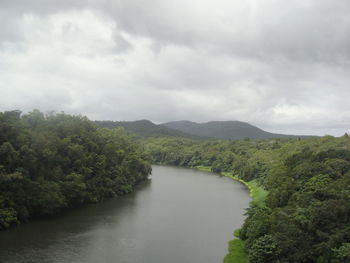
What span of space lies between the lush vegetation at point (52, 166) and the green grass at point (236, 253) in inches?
1125

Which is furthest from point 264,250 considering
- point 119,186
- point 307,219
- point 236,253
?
point 119,186

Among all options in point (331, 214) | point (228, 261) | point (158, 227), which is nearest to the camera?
point (331, 214)

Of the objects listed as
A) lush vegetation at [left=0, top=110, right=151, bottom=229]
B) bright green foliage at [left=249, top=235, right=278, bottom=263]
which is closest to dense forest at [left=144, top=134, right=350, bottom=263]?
bright green foliage at [left=249, top=235, right=278, bottom=263]

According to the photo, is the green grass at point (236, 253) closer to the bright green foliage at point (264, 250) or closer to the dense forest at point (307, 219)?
the dense forest at point (307, 219)

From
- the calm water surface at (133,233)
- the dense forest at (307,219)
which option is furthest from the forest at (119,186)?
the calm water surface at (133,233)

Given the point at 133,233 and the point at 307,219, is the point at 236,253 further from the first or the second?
the point at 133,233

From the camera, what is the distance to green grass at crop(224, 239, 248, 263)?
36781mm

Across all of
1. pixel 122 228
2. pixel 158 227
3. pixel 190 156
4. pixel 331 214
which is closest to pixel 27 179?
pixel 122 228

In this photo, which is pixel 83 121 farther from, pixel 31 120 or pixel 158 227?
pixel 158 227

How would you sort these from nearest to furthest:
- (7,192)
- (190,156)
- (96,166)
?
(7,192) < (96,166) < (190,156)

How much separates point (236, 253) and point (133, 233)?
15.3m

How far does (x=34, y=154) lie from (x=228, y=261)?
33224 mm

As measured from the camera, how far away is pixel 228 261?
36.7 meters

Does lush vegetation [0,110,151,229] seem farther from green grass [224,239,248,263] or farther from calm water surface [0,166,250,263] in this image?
green grass [224,239,248,263]
